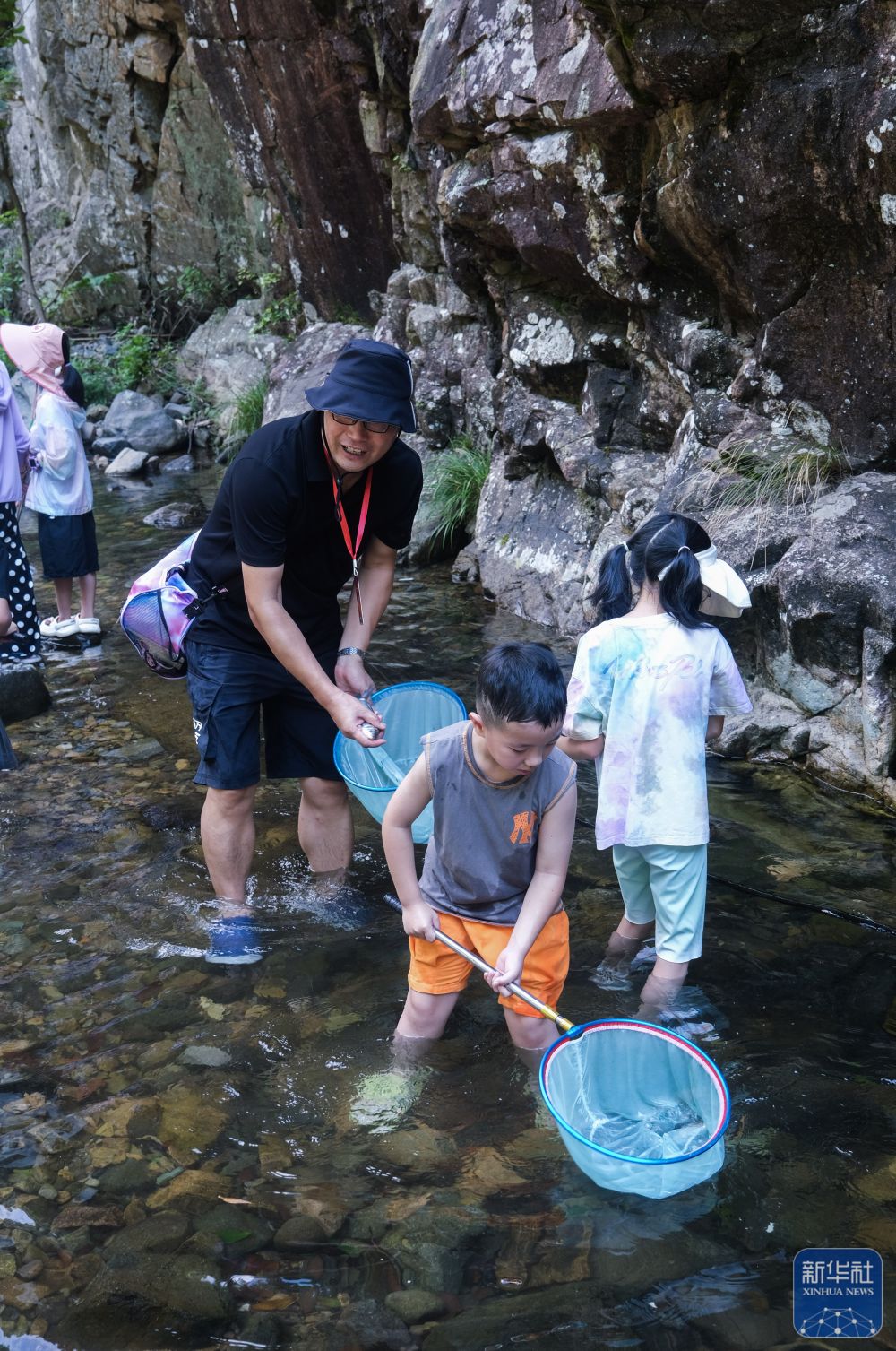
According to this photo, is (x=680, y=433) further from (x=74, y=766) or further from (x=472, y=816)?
(x=472, y=816)

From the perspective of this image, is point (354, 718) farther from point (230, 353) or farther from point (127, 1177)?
point (230, 353)

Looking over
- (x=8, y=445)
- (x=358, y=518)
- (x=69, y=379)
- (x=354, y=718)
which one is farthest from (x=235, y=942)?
(x=69, y=379)

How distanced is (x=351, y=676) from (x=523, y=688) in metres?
1.14

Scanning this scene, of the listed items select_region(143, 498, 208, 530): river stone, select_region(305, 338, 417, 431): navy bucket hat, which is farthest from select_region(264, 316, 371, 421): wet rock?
select_region(305, 338, 417, 431): navy bucket hat

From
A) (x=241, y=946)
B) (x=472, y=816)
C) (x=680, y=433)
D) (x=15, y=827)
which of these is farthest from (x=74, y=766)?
(x=680, y=433)

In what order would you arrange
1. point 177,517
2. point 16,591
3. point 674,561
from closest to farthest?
point 674,561 < point 16,591 < point 177,517

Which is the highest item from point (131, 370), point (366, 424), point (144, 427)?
point (131, 370)

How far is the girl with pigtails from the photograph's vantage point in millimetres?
3084

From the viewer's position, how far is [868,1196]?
95.1 inches

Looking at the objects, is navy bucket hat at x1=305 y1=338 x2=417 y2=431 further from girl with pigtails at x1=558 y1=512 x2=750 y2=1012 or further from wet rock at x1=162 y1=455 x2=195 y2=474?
wet rock at x1=162 y1=455 x2=195 y2=474

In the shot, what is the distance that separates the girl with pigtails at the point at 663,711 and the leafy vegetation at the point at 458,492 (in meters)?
5.12

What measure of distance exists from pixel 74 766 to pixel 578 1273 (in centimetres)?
356

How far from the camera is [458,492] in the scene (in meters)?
8.27

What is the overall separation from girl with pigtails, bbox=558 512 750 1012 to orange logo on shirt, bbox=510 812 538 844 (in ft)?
1.62
